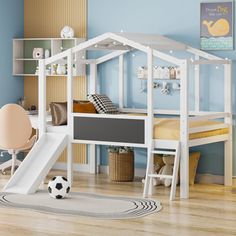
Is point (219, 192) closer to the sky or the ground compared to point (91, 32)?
closer to the ground

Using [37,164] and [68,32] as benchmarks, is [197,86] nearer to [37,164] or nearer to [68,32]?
[68,32]

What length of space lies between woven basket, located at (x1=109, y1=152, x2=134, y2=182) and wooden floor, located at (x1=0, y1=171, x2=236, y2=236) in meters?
0.85

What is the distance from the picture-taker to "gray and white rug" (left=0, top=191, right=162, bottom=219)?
5773 mm

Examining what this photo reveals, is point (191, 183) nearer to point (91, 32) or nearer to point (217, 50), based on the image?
point (217, 50)

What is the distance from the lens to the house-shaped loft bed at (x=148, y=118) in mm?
6438

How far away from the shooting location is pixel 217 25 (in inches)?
285

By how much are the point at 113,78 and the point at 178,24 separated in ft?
3.22

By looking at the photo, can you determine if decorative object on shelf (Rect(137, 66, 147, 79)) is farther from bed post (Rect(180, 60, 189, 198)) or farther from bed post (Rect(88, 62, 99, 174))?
bed post (Rect(180, 60, 189, 198))

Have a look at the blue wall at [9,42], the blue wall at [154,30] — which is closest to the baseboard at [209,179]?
the blue wall at [154,30]

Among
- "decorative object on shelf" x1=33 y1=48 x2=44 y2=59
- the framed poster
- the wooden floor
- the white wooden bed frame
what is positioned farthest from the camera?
"decorative object on shelf" x1=33 y1=48 x2=44 y2=59

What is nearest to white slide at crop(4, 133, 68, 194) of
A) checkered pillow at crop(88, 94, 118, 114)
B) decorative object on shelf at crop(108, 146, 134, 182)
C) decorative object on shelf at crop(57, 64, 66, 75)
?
checkered pillow at crop(88, 94, 118, 114)

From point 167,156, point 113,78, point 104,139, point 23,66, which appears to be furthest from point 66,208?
point 23,66

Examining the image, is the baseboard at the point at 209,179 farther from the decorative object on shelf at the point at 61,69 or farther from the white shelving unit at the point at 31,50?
the decorative object on shelf at the point at 61,69

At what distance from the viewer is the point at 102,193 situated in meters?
6.72
